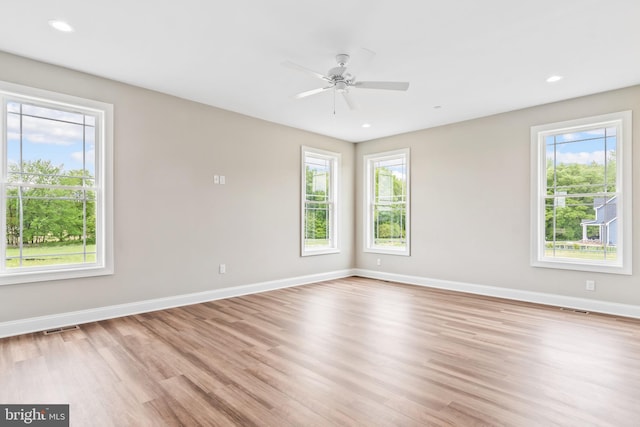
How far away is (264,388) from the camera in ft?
7.70

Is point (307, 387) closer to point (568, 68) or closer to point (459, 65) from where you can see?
point (459, 65)

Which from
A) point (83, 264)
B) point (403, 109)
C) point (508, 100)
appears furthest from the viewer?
point (403, 109)

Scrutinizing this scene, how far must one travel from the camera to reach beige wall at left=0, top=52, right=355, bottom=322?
376 cm

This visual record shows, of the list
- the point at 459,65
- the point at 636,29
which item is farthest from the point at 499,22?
the point at 636,29

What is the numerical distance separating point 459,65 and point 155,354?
4.03 m

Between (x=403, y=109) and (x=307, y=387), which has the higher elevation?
(x=403, y=109)

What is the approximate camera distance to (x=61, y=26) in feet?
9.53

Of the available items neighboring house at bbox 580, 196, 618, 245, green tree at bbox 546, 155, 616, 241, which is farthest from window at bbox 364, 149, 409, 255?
neighboring house at bbox 580, 196, 618, 245

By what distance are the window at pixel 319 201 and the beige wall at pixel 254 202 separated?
0.19 meters

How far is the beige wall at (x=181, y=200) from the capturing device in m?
3.76

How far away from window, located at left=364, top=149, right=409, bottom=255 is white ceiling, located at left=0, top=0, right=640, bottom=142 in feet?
6.85

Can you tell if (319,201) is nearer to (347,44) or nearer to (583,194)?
(347,44)

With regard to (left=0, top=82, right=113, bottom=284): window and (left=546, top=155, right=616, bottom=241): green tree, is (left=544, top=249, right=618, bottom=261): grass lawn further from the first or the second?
(left=0, top=82, right=113, bottom=284): window

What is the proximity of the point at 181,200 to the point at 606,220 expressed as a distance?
556cm
